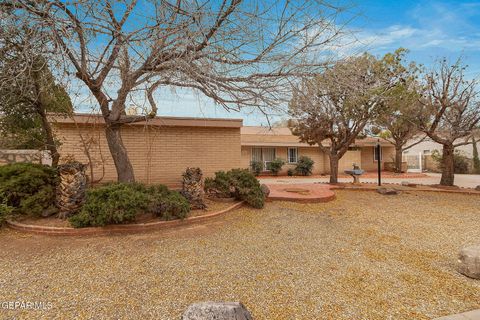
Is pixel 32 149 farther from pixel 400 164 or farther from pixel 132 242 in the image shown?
pixel 400 164

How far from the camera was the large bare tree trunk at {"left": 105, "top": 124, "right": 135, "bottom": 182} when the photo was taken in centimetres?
661

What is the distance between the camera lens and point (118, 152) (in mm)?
6754

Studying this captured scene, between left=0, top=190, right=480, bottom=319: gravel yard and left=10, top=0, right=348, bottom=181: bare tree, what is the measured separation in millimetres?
3092

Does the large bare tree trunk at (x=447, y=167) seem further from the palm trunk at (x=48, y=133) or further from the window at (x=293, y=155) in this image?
the palm trunk at (x=48, y=133)

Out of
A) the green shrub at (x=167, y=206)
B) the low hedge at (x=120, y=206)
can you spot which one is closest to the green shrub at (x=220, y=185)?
the green shrub at (x=167, y=206)

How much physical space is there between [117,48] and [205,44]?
165 centimetres

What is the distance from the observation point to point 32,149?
844cm

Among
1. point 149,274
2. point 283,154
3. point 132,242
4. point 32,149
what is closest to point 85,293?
point 149,274

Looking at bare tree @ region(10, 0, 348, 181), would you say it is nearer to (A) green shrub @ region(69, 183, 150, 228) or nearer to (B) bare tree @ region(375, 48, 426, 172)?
(A) green shrub @ region(69, 183, 150, 228)

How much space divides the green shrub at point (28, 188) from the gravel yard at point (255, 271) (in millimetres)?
601

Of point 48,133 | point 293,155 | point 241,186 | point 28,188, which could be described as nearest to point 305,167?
point 293,155

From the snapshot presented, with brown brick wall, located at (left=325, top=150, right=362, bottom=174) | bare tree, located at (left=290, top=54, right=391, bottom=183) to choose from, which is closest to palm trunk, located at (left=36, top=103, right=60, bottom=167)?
bare tree, located at (left=290, top=54, right=391, bottom=183)

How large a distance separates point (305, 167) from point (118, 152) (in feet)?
51.5

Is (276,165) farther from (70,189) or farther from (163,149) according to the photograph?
(70,189)
